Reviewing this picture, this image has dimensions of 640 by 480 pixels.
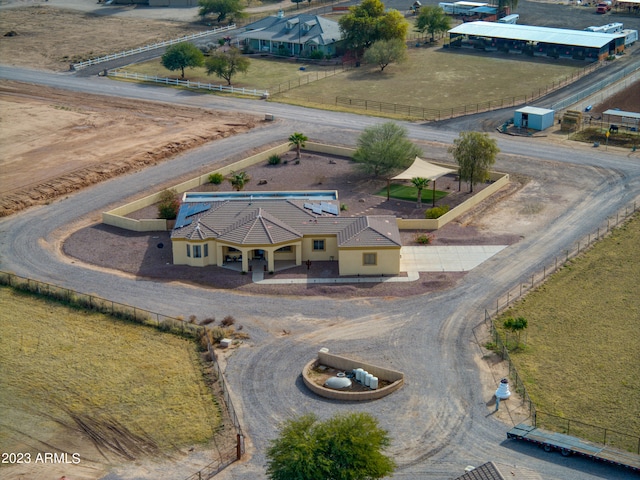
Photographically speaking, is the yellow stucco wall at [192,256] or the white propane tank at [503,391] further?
the yellow stucco wall at [192,256]

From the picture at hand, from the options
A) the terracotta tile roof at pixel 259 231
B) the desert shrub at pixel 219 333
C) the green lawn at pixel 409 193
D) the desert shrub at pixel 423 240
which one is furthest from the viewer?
the green lawn at pixel 409 193

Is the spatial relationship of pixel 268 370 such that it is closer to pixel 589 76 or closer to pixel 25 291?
pixel 25 291

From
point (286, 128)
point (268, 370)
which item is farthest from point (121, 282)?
point (286, 128)

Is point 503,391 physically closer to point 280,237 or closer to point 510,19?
point 280,237

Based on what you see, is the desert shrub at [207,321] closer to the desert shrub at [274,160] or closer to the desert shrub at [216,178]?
the desert shrub at [216,178]

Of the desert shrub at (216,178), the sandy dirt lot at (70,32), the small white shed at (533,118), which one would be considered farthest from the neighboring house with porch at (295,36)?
the desert shrub at (216,178)

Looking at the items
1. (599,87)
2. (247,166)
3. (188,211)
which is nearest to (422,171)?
(247,166)

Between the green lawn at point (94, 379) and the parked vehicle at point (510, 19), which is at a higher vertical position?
the parked vehicle at point (510, 19)
